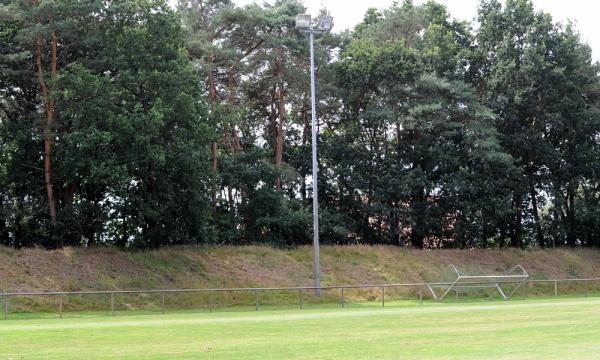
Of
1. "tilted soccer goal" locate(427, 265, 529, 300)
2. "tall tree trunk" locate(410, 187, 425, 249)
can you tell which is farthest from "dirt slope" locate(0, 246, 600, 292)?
"tilted soccer goal" locate(427, 265, 529, 300)

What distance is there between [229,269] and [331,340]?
30.2m

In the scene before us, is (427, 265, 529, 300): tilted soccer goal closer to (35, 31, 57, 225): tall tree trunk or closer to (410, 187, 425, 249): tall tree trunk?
(410, 187, 425, 249): tall tree trunk

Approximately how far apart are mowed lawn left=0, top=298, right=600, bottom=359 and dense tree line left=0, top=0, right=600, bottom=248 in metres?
20.7

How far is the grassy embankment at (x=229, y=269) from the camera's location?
3847 cm

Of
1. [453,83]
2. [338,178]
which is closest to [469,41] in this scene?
[453,83]

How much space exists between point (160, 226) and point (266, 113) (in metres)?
18.2

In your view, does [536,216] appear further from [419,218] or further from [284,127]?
[284,127]

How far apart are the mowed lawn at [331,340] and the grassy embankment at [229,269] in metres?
16.4

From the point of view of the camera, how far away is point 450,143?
60531 millimetres

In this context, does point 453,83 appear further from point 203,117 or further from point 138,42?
point 138,42

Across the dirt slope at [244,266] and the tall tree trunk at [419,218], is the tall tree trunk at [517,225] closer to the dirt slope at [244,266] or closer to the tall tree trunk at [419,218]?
the dirt slope at [244,266]

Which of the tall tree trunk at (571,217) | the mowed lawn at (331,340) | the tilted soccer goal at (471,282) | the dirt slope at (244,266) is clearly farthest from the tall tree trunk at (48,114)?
the tall tree trunk at (571,217)

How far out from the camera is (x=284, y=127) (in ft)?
206

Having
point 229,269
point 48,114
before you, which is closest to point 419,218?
point 229,269
